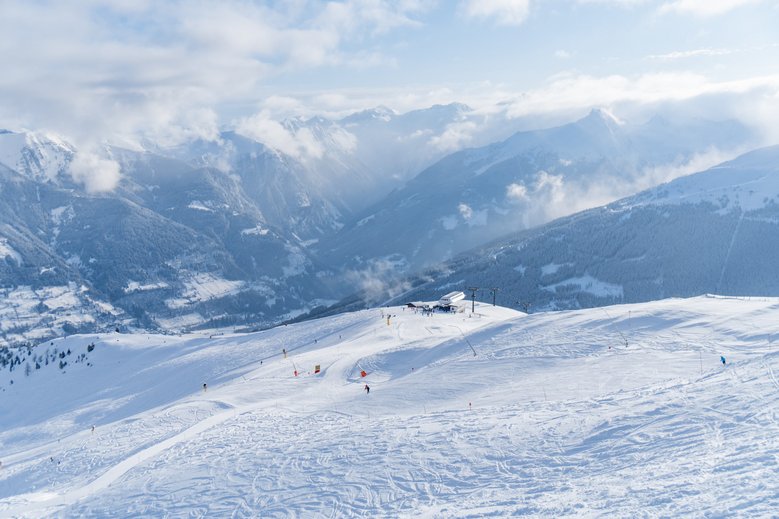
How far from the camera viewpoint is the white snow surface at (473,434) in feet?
77.9

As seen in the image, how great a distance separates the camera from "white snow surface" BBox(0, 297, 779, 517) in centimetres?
2373

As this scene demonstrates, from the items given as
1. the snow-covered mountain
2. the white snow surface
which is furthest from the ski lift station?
the snow-covered mountain

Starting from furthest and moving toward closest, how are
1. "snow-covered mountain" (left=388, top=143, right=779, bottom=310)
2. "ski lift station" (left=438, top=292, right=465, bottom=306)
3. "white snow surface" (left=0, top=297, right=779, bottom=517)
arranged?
"snow-covered mountain" (left=388, top=143, right=779, bottom=310)
"ski lift station" (left=438, top=292, right=465, bottom=306)
"white snow surface" (left=0, top=297, right=779, bottom=517)

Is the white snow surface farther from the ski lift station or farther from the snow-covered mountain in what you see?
the snow-covered mountain

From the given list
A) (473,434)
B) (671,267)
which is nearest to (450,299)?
(473,434)

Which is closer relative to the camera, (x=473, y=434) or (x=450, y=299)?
(x=473, y=434)

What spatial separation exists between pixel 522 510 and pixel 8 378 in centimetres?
12276

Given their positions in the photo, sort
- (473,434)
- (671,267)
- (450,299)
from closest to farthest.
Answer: (473,434) → (450,299) → (671,267)

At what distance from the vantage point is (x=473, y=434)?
32188mm

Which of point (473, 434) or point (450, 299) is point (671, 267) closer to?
point (450, 299)

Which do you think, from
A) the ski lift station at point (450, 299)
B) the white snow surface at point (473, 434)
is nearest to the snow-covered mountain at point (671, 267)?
the ski lift station at point (450, 299)

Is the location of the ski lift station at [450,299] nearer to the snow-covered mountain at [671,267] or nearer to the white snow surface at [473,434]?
the white snow surface at [473,434]

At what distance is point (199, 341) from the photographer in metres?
109

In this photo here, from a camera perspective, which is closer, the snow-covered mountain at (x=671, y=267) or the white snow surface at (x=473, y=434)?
the white snow surface at (x=473, y=434)
